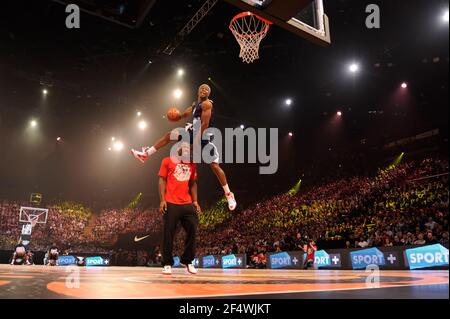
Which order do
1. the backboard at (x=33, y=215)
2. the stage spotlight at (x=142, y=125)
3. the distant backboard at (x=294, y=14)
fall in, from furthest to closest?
1. the backboard at (x=33, y=215)
2. the stage spotlight at (x=142, y=125)
3. the distant backboard at (x=294, y=14)

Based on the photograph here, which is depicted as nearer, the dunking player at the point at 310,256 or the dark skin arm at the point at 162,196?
the dark skin arm at the point at 162,196

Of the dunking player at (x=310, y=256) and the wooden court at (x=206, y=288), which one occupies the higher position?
the wooden court at (x=206, y=288)

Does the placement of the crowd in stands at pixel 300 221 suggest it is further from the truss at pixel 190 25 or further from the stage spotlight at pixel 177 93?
the truss at pixel 190 25

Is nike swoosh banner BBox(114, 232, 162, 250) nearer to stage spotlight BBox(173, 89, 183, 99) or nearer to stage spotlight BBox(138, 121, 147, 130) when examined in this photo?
stage spotlight BBox(138, 121, 147, 130)

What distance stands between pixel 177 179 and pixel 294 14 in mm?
3240

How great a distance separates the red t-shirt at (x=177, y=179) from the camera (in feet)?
14.2

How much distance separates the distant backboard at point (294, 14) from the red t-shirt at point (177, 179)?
271cm

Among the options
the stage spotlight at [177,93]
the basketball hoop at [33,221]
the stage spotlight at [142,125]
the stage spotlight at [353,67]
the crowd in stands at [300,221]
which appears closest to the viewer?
the crowd in stands at [300,221]

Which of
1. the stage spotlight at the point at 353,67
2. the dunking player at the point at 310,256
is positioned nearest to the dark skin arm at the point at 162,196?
the dunking player at the point at 310,256

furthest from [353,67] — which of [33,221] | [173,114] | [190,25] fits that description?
[33,221]

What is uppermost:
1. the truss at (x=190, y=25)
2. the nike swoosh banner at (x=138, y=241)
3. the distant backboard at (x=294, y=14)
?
the truss at (x=190, y=25)

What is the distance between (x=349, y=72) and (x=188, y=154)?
14819mm

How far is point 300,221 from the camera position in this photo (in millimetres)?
17109
